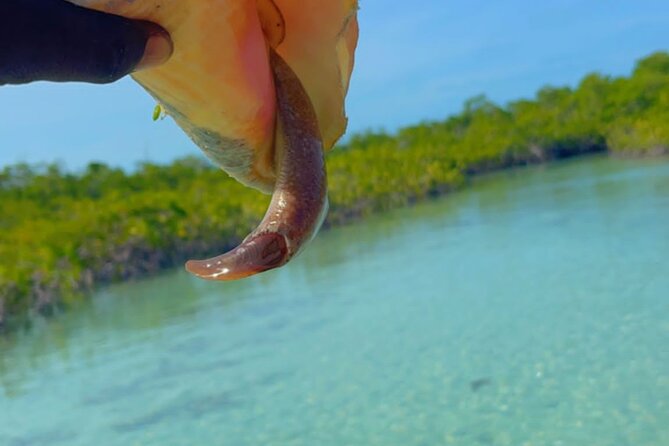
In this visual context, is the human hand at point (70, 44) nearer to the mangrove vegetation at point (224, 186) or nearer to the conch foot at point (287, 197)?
the conch foot at point (287, 197)

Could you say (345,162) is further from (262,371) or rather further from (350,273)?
(262,371)

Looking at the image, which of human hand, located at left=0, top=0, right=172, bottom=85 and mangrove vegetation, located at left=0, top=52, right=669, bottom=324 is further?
mangrove vegetation, located at left=0, top=52, right=669, bottom=324

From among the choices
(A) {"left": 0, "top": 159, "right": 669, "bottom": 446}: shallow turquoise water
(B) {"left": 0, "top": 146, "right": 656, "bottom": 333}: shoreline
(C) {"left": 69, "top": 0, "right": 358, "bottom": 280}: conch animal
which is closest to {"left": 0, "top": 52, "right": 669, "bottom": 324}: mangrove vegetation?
(B) {"left": 0, "top": 146, "right": 656, "bottom": 333}: shoreline

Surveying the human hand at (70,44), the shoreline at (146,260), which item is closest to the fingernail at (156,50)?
the human hand at (70,44)

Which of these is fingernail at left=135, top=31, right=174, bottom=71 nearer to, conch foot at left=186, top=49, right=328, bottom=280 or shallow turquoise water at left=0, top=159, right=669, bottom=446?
conch foot at left=186, top=49, right=328, bottom=280

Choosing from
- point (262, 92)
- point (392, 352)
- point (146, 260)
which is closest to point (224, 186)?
point (146, 260)
